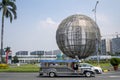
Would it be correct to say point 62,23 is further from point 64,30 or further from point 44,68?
point 44,68

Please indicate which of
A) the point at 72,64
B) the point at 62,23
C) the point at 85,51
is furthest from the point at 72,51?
the point at 72,64

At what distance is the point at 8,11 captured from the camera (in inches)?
2072

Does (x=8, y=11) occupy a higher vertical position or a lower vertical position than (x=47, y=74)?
higher

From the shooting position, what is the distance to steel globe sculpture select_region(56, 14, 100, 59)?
7106 centimetres

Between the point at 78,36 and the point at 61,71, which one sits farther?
the point at 78,36

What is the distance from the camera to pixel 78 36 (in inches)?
2795

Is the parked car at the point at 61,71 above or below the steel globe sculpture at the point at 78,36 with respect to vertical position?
below

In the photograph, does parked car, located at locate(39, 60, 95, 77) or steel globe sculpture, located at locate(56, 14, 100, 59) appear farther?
steel globe sculpture, located at locate(56, 14, 100, 59)

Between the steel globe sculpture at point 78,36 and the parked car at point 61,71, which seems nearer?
the parked car at point 61,71

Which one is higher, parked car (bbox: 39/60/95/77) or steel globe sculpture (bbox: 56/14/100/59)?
steel globe sculpture (bbox: 56/14/100/59)

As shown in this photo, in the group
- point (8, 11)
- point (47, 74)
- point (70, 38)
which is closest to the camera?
point (47, 74)

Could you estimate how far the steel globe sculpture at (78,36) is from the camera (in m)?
71.1

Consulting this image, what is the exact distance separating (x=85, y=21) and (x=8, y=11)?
2614 cm

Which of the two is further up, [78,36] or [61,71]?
[78,36]
